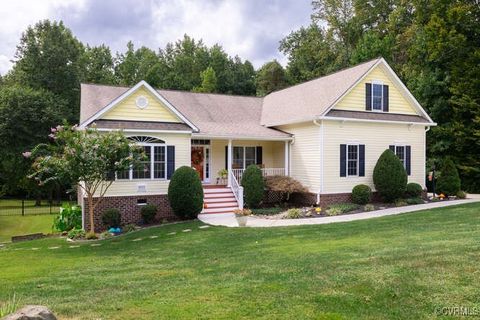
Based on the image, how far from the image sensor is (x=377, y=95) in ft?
A: 65.1

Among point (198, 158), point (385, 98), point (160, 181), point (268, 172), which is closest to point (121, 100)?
point (160, 181)

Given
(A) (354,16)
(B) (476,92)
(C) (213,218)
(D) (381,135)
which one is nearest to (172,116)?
(C) (213,218)

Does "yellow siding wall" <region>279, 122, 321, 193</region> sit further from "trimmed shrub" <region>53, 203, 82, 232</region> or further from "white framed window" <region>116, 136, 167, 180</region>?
"trimmed shrub" <region>53, 203, 82, 232</region>

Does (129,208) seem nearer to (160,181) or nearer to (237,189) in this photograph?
(160,181)

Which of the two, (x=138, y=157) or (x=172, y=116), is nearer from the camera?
(x=138, y=157)

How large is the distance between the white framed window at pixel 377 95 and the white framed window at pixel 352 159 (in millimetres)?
2413

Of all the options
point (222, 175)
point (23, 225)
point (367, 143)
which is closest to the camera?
point (367, 143)

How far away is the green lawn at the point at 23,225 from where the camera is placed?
63.8ft

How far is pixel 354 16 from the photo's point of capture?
40.5m

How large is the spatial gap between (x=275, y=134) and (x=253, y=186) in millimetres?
3497

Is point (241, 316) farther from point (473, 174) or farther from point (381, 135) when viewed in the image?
point (473, 174)

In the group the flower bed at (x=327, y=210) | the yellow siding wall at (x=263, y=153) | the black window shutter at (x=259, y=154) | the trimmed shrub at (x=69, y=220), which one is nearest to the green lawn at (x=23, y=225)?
the trimmed shrub at (x=69, y=220)

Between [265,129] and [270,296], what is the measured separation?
15883mm

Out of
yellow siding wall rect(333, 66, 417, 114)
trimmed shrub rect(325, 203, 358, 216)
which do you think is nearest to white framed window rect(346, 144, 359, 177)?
trimmed shrub rect(325, 203, 358, 216)
